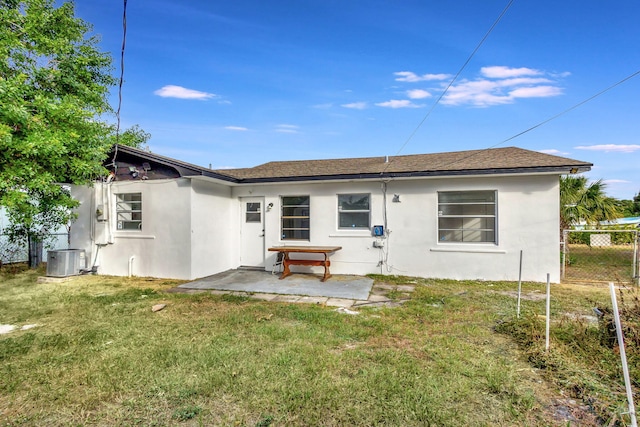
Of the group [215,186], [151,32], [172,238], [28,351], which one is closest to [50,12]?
[151,32]

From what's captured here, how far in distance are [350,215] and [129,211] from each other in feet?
21.7

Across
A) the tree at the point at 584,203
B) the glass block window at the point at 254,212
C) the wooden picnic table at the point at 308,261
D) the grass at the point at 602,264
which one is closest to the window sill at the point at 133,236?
the glass block window at the point at 254,212

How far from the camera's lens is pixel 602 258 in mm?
10688

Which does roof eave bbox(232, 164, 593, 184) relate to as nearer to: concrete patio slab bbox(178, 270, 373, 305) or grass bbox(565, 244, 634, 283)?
concrete patio slab bbox(178, 270, 373, 305)

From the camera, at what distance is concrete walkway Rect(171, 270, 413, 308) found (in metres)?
6.23

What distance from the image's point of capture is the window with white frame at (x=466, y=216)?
8.38 metres

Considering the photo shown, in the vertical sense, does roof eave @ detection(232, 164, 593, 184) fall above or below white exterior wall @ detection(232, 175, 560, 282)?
above

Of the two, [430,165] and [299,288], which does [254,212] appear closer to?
[299,288]

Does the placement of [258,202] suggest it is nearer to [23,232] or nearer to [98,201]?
[98,201]

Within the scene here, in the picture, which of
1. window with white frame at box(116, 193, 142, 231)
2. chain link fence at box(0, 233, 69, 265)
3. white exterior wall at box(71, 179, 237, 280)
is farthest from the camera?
chain link fence at box(0, 233, 69, 265)

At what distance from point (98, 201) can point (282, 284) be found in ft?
20.5

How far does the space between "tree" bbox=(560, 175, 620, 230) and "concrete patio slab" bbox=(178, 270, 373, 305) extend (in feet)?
26.9

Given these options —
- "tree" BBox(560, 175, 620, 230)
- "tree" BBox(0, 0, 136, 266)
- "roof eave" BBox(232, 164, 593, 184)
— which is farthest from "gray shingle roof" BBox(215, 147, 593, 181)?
"tree" BBox(0, 0, 136, 266)

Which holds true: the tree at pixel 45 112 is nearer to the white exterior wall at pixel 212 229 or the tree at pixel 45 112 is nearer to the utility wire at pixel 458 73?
the white exterior wall at pixel 212 229
